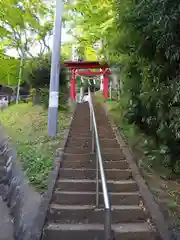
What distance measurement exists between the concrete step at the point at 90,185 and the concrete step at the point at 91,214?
0.61m

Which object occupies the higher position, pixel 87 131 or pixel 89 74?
pixel 89 74

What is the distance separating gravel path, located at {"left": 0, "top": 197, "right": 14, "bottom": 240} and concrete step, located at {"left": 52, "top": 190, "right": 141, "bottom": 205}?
0.73 m

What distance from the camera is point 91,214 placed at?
452 cm

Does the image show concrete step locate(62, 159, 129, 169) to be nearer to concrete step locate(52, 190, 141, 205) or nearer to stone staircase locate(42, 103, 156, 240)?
stone staircase locate(42, 103, 156, 240)

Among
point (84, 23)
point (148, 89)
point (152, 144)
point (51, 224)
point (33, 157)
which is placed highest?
point (84, 23)

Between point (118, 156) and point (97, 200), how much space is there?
2039 millimetres

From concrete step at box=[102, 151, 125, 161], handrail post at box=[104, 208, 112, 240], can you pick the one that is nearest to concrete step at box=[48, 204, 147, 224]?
handrail post at box=[104, 208, 112, 240]

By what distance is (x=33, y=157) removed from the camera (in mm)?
6711

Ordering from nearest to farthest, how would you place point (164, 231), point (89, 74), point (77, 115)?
point (164, 231), point (77, 115), point (89, 74)

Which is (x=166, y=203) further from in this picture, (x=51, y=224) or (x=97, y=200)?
(x=51, y=224)

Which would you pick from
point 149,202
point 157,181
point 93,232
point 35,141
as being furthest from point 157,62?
point 35,141

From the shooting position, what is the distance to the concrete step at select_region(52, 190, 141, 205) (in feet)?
16.0

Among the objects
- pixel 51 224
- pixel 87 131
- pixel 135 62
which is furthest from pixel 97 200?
pixel 87 131

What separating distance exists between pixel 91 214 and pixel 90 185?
92 centimetres
